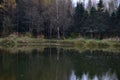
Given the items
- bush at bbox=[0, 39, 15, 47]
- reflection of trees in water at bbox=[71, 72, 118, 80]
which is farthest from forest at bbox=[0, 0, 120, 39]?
reflection of trees in water at bbox=[71, 72, 118, 80]

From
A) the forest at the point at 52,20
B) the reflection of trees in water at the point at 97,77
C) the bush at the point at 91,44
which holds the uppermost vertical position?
the forest at the point at 52,20

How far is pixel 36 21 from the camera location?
1810 inches

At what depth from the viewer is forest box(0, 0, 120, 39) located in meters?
45.3

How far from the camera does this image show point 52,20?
46.7 m

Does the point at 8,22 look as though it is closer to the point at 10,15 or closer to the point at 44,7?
the point at 10,15

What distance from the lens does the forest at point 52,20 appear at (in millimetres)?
45312

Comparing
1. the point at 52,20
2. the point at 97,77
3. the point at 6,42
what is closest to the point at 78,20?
the point at 52,20

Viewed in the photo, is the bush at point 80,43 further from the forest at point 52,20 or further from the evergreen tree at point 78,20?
the evergreen tree at point 78,20

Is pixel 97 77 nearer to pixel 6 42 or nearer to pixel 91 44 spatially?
pixel 91 44

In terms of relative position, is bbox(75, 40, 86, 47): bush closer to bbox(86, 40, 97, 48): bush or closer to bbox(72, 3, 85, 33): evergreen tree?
bbox(86, 40, 97, 48): bush

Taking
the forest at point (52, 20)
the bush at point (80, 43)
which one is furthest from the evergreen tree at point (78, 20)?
the bush at point (80, 43)

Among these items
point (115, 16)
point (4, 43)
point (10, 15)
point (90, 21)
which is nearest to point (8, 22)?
point (10, 15)

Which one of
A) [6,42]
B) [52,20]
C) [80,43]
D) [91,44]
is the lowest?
[91,44]

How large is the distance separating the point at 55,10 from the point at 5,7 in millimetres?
9474
